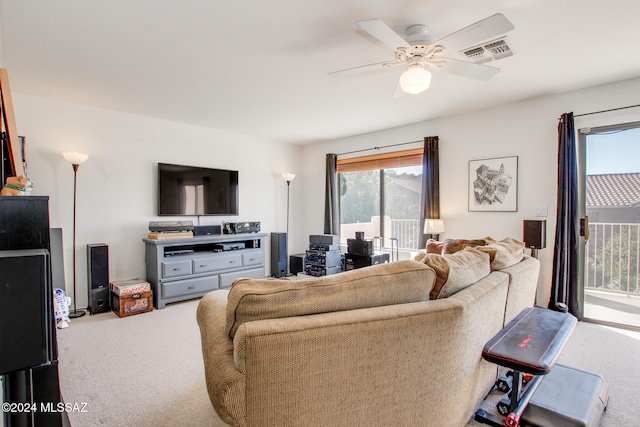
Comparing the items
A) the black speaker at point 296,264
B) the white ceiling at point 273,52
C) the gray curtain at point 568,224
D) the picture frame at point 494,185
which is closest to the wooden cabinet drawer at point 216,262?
the black speaker at point 296,264

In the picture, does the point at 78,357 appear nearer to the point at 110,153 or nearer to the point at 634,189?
the point at 110,153

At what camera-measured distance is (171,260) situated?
373 centimetres

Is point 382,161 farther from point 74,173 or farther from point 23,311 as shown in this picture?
point 23,311

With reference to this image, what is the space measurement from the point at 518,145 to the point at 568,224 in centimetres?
100

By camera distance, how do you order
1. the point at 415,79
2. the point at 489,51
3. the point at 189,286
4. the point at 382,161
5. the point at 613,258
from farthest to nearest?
1. the point at 382,161
2. the point at 189,286
3. the point at 613,258
4. the point at 489,51
5. the point at 415,79

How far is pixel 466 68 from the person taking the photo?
7.15ft

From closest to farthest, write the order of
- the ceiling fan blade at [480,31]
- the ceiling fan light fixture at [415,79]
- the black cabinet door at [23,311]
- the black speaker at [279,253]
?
the black cabinet door at [23,311], the ceiling fan blade at [480,31], the ceiling fan light fixture at [415,79], the black speaker at [279,253]

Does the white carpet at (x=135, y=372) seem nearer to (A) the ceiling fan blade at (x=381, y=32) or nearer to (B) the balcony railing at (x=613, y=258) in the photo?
(A) the ceiling fan blade at (x=381, y=32)

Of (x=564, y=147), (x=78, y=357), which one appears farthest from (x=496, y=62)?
(x=78, y=357)

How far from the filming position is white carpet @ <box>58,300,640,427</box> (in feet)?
5.72

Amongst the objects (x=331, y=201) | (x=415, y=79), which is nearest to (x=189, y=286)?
(x=331, y=201)

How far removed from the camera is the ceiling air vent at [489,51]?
2178 mm

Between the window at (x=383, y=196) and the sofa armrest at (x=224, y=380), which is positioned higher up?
the window at (x=383, y=196)

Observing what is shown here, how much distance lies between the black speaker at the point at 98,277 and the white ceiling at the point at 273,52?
1.65 m
